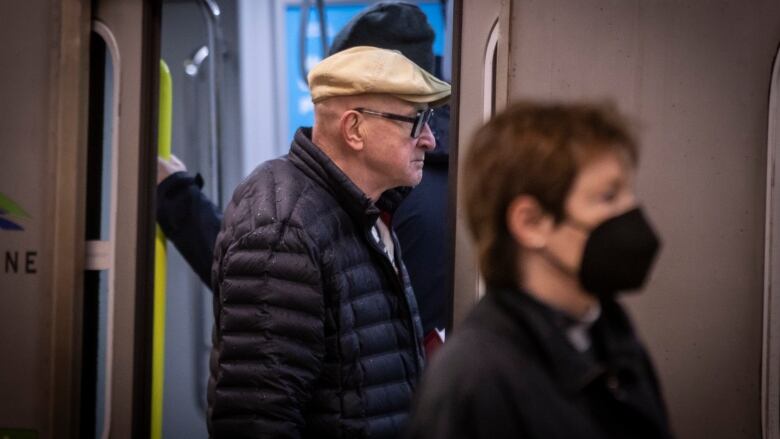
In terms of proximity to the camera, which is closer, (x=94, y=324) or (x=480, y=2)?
(x=480, y=2)

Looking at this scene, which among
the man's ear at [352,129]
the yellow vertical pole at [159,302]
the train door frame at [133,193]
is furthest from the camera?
the yellow vertical pole at [159,302]

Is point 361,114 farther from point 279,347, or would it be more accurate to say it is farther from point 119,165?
point 119,165

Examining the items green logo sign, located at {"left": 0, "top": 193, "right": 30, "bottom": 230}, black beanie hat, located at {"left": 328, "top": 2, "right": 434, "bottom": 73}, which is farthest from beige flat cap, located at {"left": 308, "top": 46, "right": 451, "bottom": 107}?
green logo sign, located at {"left": 0, "top": 193, "right": 30, "bottom": 230}

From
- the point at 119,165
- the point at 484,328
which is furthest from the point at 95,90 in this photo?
the point at 484,328

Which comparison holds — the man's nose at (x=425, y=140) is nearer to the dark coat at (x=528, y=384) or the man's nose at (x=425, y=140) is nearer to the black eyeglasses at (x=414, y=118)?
the black eyeglasses at (x=414, y=118)

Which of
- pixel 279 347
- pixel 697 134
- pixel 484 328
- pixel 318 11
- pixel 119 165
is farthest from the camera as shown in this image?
pixel 318 11

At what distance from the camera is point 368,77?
2.69 meters

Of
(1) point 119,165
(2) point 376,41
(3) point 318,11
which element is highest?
(3) point 318,11

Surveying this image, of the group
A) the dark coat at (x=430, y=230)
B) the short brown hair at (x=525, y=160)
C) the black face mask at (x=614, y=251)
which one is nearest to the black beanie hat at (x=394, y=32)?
the dark coat at (x=430, y=230)

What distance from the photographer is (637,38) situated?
8.64 feet

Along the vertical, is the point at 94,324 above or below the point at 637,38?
below

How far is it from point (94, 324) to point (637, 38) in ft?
7.02

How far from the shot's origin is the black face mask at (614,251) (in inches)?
59.2

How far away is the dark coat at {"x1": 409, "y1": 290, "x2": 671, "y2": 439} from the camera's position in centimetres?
141
